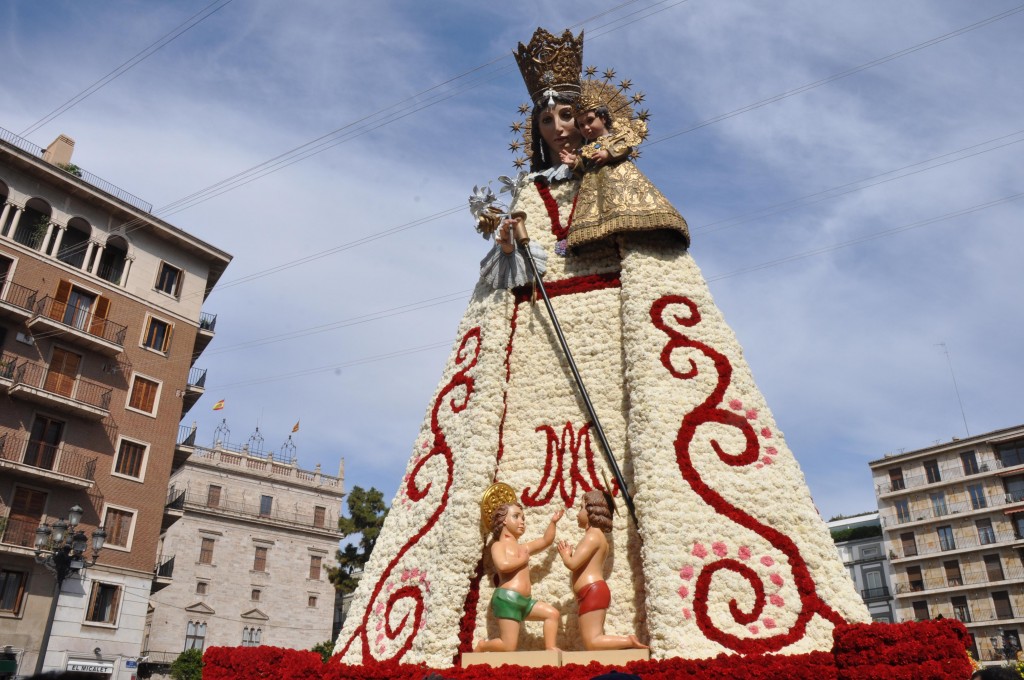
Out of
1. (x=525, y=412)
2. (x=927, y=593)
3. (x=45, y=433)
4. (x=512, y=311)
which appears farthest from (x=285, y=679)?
(x=927, y=593)

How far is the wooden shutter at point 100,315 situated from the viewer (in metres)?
25.7

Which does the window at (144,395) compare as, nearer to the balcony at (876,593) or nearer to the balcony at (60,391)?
the balcony at (60,391)

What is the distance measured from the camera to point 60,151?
2855 cm

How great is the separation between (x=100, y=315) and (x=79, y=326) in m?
0.87

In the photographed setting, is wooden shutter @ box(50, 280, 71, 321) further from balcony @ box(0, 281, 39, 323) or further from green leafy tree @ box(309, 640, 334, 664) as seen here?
green leafy tree @ box(309, 640, 334, 664)

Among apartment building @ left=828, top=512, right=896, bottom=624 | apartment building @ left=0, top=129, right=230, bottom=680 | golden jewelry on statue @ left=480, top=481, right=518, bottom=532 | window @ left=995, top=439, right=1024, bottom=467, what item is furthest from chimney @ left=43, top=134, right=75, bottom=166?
window @ left=995, top=439, right=1024, bottom=467

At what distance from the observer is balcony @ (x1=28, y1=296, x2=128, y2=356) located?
24.1 m

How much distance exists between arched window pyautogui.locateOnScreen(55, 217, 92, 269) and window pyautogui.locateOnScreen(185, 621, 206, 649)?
19.2 metres

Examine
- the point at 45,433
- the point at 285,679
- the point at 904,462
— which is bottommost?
the point at 285,679

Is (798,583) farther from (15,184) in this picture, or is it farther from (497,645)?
(15,184)

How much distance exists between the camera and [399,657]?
1022 cm

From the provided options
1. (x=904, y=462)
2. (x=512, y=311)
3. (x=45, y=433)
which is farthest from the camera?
(x=904, y=462)

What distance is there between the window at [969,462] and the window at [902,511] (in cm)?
378

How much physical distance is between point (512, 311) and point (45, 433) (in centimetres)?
1789
